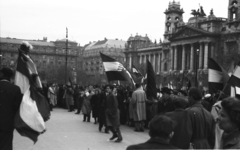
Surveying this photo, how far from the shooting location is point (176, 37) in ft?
283

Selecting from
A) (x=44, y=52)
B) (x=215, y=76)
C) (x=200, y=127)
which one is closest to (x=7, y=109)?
(x=200, y=127)

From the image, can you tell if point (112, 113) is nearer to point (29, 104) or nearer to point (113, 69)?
point (113, 69)

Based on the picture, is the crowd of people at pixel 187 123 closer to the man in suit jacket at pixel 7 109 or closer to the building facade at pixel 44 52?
the man in suit jacket at pixel 7 109

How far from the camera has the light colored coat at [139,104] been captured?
15320mm

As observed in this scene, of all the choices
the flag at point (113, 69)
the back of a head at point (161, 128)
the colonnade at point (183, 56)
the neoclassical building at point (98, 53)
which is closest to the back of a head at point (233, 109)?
the back of a head at point (161, 128)

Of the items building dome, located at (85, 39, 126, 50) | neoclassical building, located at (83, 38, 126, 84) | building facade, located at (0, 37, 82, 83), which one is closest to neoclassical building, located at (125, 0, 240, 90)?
neoclassical building, located at (83, 38, 126, 84)

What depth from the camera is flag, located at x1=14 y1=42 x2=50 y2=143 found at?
6012mm

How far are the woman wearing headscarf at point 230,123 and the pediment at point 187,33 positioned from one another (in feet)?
246

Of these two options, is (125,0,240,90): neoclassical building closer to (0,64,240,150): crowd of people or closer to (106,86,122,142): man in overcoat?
(106,86,122,142): man in overcoat

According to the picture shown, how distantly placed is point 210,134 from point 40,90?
130 inches

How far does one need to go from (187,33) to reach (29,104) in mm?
79048

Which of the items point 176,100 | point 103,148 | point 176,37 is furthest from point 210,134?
point 176,37

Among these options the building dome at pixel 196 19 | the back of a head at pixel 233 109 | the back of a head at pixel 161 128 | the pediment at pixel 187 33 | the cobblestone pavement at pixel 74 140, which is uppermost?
the building dome at pixel 196 19

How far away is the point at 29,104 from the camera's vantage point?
6.16 meters
